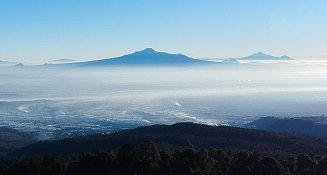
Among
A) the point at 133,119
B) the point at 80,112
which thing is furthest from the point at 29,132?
the point at 80,112

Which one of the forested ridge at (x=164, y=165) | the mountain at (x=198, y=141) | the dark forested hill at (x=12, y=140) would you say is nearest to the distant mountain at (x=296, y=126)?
the mountain at (x=198, y=141)

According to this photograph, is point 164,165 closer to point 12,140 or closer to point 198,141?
point 198,141

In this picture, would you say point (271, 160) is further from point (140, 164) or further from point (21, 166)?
point (21, 166)

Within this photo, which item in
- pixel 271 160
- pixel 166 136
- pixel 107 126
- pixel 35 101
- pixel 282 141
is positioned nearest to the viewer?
pixel 271 160

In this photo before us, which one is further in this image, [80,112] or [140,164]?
[80,112]

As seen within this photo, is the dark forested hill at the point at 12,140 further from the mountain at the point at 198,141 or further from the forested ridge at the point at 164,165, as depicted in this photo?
the forested ridge at the point at 164,165

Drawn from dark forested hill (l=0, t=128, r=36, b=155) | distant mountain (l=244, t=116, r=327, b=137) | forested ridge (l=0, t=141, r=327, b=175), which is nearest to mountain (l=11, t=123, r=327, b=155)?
dark forested hill (l=0, t=128, r=36, b=155)

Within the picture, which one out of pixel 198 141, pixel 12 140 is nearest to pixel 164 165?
pixel 198 141

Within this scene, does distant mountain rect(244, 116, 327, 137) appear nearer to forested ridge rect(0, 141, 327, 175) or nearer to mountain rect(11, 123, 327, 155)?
mountain rect(11, 123, 327, 155)

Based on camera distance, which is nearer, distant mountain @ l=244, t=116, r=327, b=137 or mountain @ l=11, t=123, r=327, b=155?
mountain @ l=11, t=123, r=327, b=155
